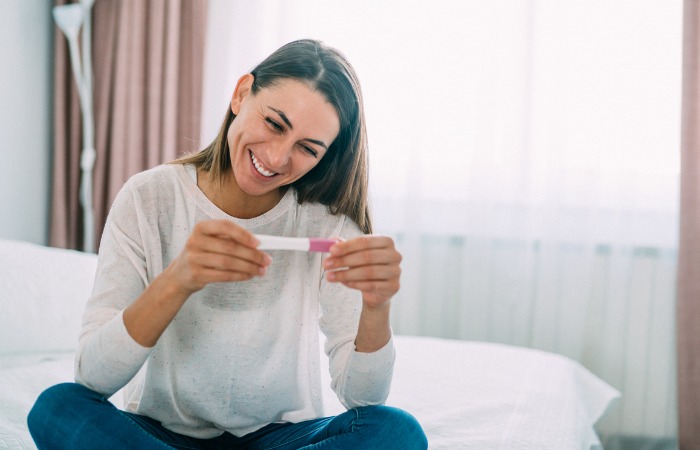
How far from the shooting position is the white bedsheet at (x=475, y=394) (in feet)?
4.51

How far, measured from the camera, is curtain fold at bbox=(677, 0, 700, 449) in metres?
2.24

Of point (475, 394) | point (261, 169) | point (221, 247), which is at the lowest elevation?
point (475, 394)

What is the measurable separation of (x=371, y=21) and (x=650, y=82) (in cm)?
100

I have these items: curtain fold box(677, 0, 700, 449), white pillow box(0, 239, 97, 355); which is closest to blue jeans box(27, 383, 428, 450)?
white pillow box(0, 239, 97, 355)

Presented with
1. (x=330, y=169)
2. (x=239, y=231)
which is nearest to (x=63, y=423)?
(x=239, y=231)

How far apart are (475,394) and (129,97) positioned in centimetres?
183

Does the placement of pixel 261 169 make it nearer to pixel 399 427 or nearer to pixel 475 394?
pixel 399 427

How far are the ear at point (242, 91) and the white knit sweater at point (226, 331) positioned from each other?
0.50 feet

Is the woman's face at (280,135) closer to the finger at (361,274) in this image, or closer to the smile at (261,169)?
the smile at (261,169)

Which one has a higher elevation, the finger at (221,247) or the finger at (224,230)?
the finger at (224,230)

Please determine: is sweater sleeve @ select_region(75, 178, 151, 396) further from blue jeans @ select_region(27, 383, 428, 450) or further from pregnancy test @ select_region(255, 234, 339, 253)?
pregnancy test @ select_region(255, 234, 339, 253)

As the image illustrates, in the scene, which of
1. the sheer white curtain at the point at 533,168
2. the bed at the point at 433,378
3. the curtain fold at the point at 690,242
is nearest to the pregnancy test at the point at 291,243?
the bed at the point at 433,378

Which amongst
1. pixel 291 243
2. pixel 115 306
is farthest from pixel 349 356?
pixel 115 306

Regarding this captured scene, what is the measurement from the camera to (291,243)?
1012mm
